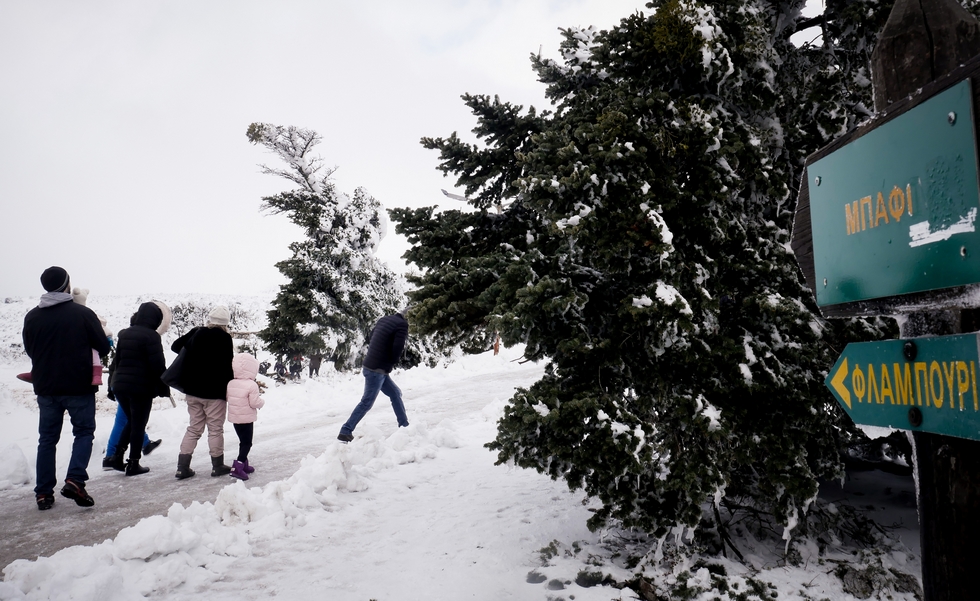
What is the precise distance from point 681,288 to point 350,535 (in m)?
3.07

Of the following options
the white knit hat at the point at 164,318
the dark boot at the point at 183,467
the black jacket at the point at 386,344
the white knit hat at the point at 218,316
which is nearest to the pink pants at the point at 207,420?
the dark boot at the point at 183,467

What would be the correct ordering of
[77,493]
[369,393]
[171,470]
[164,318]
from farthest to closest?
[369,393], [164,318], [171,470], [77,493]

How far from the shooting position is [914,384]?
4.99 feet

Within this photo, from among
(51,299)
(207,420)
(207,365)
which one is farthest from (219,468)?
(51,299)

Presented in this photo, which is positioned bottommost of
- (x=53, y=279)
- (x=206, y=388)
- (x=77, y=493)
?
Answer: (x=77, y=493)

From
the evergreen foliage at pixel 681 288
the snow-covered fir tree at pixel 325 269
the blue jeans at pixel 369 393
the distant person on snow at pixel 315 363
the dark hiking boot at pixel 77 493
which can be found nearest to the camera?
the evergreen foliage at pixel 681 288

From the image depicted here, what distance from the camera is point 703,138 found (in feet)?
11.0

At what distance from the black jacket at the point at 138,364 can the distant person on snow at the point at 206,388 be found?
0.46m

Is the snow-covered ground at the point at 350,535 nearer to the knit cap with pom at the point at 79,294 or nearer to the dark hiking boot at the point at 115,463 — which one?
the dark hiking boot at the point at 115,463

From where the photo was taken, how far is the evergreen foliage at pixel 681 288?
10.2 feet

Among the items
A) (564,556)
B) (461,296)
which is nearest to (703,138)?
(461,296)

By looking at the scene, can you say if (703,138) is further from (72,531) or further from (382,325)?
(72,531)

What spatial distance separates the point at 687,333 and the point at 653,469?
2.95ft

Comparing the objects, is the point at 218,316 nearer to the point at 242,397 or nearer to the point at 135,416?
the point at 242,397
